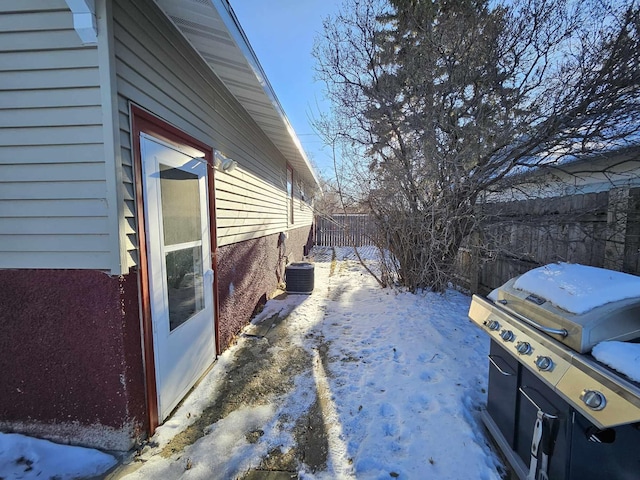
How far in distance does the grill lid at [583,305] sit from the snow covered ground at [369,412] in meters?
1.10

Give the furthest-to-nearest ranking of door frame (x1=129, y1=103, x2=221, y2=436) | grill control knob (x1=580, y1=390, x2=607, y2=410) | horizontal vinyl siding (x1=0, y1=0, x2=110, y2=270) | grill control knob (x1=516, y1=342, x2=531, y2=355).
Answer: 1. door frame (x1=129, y1=103, x2=221, y2=436)
2. horizontal vinyl siding (x1=0, y1=0, x2=110, y2=270)
3. grill control knob (x1=516, y1=342, x2=531, y2=355)
4. grill control knob (x1=580, y1=390, x2=607, y2=410)

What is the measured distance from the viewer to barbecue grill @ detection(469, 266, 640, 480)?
1071 millimetres

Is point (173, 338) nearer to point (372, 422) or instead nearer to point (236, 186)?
point (372, 422)

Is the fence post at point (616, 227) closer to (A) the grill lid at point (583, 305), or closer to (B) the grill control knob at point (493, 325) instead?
(A) the grill lid at point (583, 305)

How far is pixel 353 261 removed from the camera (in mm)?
10352

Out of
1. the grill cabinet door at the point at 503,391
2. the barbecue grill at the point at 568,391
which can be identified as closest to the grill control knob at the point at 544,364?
the barbecue grill at the point at 568,391

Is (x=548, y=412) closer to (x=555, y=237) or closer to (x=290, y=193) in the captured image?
(x=555, y=237)

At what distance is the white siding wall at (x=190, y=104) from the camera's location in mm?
1895

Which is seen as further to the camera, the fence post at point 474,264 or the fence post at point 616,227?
the fence post at point 474,264

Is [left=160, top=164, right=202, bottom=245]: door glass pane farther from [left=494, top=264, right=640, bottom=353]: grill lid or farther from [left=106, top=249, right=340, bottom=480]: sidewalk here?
[left=494, top=264, right=640, bottom=353]: grill lid

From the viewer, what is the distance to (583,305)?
1.32 meters

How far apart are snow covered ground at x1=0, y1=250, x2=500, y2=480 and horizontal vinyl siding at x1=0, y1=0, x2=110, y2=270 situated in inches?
53.9

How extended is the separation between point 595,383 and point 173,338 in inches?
106

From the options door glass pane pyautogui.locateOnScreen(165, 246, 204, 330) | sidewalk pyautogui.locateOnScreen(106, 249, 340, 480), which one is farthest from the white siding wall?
sidewalk pyautogui.locateOnScreen(106, 249, 340, 480)
